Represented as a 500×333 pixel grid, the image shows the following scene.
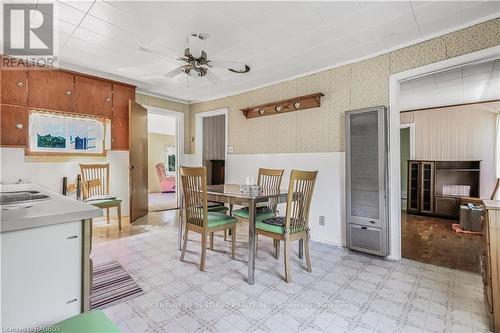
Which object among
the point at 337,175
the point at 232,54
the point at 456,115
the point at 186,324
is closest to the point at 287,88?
the point at 232,54

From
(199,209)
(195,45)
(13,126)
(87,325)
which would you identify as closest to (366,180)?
(199,209)

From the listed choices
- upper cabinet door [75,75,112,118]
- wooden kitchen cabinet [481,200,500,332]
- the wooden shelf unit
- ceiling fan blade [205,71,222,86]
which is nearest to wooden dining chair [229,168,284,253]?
ceiling fan blade [205,71,222,86]

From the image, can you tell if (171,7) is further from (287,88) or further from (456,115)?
(456,115)

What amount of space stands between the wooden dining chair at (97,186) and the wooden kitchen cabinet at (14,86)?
1.23 metres

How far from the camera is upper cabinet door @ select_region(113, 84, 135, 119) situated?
14.6 feet

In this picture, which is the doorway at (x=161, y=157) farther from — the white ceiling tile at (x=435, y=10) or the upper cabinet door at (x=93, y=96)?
the white ceiling tile at (x=435, y=10)

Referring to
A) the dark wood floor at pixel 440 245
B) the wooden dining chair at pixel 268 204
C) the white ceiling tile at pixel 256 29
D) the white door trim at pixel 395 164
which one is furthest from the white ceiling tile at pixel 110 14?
the dark wood floor at pixel 440 245

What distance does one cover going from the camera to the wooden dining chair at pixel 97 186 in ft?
12.2

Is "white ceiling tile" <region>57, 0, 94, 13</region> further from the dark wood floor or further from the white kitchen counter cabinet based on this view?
the dark wood floor

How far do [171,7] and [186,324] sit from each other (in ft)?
8.90

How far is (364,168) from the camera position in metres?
3.01

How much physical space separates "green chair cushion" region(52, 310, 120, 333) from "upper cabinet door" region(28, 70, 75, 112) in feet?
13.4

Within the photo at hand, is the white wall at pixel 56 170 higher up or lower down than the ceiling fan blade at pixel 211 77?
lower down

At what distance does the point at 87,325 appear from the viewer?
2.79 feet
